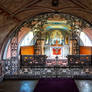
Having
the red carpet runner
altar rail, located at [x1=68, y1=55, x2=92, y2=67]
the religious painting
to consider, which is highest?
the religious painting

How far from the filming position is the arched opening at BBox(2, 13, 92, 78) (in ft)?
39.8

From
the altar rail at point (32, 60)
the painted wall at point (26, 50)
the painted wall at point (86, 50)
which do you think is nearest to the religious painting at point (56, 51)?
the painted wall at point (86, 50)

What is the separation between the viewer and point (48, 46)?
2492 centimetres

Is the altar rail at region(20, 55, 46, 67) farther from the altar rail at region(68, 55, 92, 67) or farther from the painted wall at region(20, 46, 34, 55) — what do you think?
the altar rail at region(68, 55, 92, 67)

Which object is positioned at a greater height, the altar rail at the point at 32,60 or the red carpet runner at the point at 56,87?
the altar rail at the point at 32,60

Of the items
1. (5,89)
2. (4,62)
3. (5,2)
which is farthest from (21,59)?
(5,2)

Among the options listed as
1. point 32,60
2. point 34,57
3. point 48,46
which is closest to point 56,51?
point 48,46

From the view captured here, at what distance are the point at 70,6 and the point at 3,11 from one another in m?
4.07

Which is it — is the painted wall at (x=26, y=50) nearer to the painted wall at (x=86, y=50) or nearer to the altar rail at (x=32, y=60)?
the altar rail at (x=32, y=60)

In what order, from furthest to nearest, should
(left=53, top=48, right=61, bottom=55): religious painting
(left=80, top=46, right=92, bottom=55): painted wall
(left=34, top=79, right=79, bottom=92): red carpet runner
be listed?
(left=53, top=48, right=61, bottom=55): religious painting < (left=80, top=46, right=92, bottom=55): painted wall < (left=34, top=79, right=79, bottom=92): red carpet runner

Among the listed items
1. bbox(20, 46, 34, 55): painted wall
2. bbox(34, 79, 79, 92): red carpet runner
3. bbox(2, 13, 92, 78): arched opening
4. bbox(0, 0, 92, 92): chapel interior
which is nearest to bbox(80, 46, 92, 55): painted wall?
bbox(2, 13, 92, 78): arched opening

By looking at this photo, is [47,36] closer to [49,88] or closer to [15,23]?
[15,23]

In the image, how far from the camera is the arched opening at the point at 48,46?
12141 mm

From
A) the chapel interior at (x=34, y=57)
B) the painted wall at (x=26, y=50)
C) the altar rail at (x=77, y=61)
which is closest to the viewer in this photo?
the chapel interior at (x=34, y=57)
